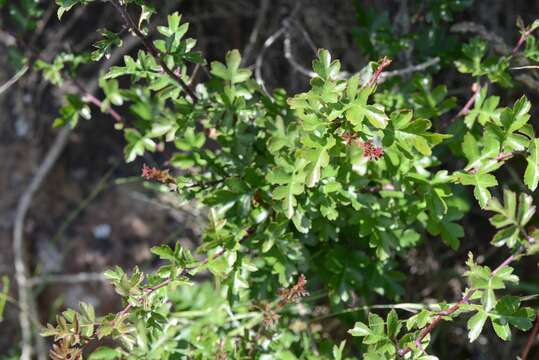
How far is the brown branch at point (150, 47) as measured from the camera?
1391 millimetres

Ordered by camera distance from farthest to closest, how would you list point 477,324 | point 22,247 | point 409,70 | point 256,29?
point 22,247 < point 256,29 < point 409,70 < point 477,324

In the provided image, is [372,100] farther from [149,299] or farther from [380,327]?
[149,299]

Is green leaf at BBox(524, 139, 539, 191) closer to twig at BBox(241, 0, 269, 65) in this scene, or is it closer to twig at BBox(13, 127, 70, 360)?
twig at BBox(241, 0, 269, 65)

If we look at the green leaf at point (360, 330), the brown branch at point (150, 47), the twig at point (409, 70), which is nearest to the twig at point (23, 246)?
the brown branch at point (150, 47)

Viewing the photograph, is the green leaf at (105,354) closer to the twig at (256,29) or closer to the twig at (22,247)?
the twig at (22,247)

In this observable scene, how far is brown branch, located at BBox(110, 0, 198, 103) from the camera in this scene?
1.39 metres

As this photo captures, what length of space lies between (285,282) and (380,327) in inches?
10.1

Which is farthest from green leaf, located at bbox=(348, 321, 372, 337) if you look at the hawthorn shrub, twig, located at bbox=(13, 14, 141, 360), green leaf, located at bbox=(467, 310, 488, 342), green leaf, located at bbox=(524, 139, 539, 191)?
twig, located at bbox=(13, 14, 141, 360)

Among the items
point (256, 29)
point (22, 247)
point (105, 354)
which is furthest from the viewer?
point (22, 247)

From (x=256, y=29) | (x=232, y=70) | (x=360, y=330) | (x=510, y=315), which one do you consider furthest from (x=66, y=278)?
(x=510, y=315)

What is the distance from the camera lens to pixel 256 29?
236 cm

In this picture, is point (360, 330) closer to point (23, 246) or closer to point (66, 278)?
point (66, 278)

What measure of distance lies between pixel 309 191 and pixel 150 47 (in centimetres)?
50

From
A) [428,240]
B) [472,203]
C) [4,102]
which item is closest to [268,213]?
[428,240]
